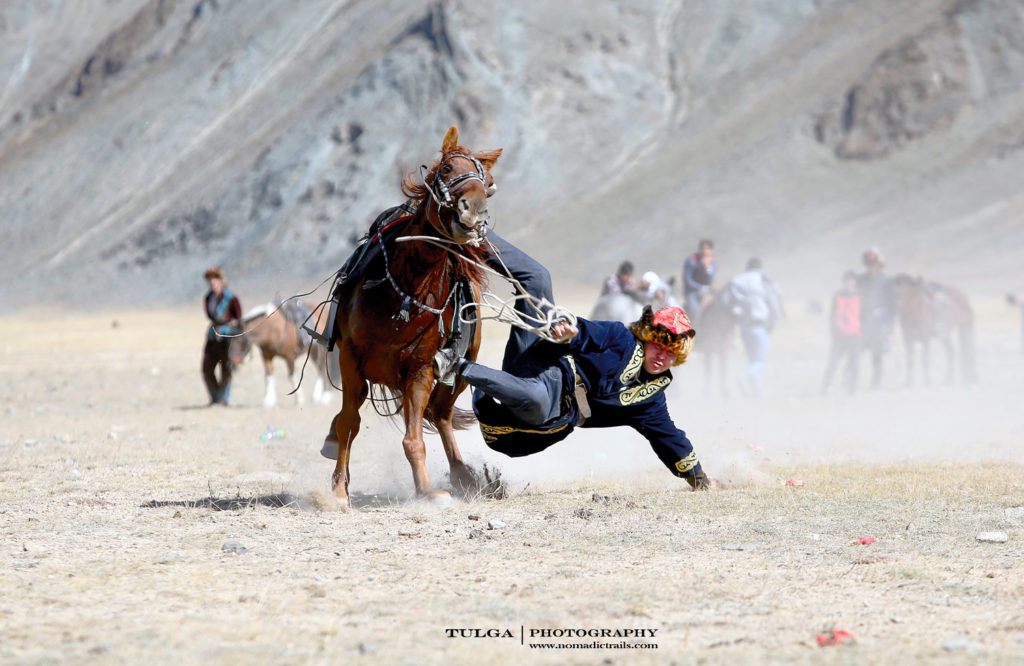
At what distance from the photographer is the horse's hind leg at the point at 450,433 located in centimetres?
757

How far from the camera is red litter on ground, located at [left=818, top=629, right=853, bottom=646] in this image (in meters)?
Answer: 4.03

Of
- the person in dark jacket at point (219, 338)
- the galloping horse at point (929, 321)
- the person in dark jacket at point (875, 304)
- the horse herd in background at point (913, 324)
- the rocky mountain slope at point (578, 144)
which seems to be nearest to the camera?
the person in dark jacket at point (219, 338)

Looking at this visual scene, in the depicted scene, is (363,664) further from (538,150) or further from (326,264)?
(538,150)

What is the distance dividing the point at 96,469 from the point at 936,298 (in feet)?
49.9

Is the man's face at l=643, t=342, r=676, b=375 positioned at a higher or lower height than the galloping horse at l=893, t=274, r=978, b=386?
lower

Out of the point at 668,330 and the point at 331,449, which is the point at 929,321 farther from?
the point at 331,449

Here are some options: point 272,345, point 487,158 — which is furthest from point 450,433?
point 272,345

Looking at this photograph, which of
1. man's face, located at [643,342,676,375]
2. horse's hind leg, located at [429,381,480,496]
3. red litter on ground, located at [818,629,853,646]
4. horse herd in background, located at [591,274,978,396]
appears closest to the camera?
red litter on ground, located at [818,629,853,646]

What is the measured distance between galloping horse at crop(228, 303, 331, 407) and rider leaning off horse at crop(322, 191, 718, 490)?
8753 millimetres

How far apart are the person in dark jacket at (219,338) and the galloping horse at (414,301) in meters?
8.92

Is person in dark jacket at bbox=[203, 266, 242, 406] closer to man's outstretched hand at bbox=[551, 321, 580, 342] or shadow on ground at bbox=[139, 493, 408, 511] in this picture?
shadow on ground at bbox=[139, 493, 408, 511]

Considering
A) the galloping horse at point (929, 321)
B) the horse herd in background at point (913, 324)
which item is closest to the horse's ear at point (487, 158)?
the horse herd in background at point (913, 324)

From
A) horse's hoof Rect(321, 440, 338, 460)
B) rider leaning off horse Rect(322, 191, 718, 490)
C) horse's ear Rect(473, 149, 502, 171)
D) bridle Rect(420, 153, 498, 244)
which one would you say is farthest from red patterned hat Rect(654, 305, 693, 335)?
horse's hoof Rect(321, 440, 338, 460)

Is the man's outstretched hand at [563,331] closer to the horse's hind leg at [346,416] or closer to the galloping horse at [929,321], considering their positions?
the horse's hind leg at [346,416]
